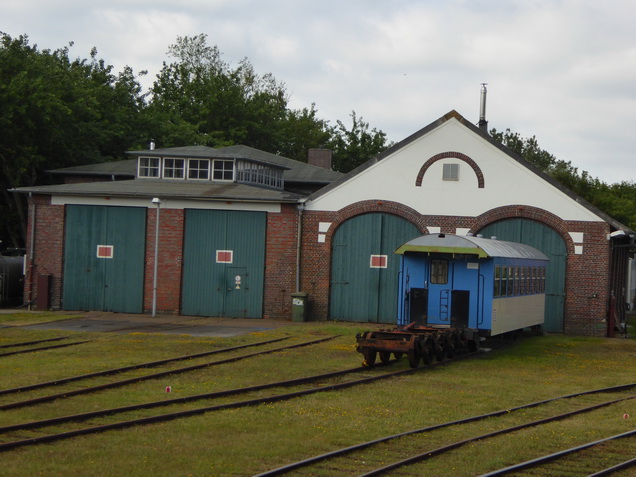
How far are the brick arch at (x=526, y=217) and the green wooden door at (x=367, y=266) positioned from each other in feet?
7.73

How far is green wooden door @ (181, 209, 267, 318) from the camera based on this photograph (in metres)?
33.5

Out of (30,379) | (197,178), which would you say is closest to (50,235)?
(197,178)

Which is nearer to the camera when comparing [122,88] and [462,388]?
[462,388]

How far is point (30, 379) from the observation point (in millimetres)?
17156

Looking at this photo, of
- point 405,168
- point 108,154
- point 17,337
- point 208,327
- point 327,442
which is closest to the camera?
point 327,442

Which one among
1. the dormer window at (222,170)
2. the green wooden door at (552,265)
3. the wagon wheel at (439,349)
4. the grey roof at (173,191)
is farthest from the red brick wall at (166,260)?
the wagon wheel at (439,349)

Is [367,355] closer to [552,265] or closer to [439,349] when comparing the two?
[439,349]

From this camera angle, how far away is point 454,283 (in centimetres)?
2358

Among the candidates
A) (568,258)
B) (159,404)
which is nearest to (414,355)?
(159,404)

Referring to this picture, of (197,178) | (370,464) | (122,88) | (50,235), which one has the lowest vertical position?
(370,464)

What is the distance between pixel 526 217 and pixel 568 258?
1.96 meters

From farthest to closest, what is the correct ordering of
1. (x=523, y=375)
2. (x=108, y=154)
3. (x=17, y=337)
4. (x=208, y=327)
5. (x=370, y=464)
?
(x=108, y=154) → (x=208, y=327) → (x=17, y=337) → (x=523, y=375) → (x=370, y=464)

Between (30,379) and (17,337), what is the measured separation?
8.23 meters

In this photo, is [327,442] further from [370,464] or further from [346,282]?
[346,282]
